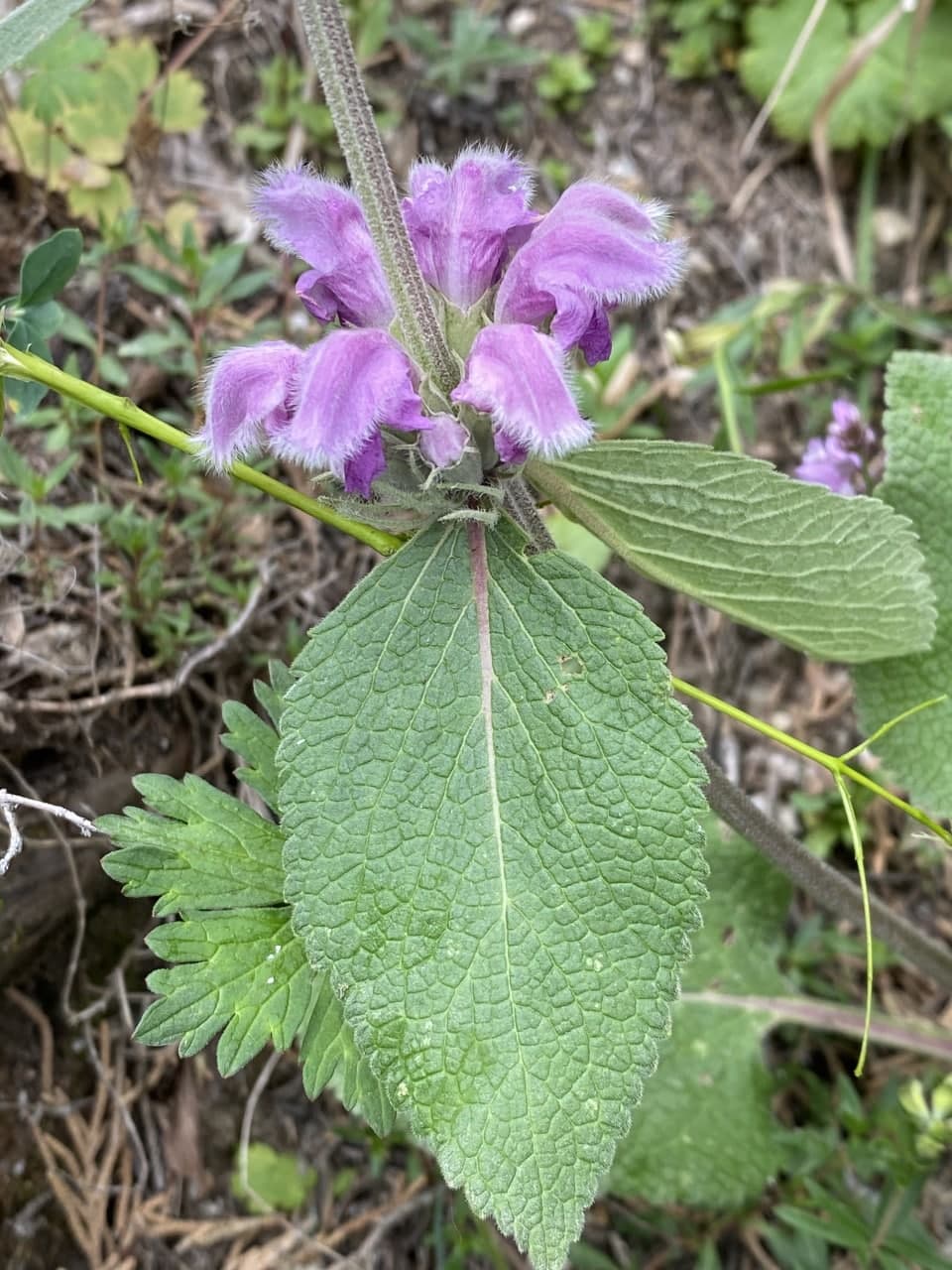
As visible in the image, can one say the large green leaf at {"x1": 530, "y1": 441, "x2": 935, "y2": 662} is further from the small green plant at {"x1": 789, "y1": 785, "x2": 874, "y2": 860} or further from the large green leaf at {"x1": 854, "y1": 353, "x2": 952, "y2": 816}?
the small green plant at {"x1": 789, "y1": 785, "x2": 874, "y2": 860}

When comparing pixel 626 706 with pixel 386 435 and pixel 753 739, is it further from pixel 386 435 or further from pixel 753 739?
pixel 753 739

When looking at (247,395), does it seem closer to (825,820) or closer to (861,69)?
(825,820)

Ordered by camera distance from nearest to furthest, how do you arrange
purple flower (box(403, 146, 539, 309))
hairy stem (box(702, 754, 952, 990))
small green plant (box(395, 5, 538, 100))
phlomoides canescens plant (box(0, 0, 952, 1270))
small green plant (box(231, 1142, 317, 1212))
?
phlomoides canescens plant (box(0, 0, 952, 1270))
purple flower (box(403, 146, 539, 309))
hairy stem (box(702, 754, 952, 990))
small green plant (box(231, 1142, 317, 1212))
small green plant (box(395, 5, 538, 100))

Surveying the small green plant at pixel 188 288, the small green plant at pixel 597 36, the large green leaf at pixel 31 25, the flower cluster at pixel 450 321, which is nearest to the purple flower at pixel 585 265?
the flower cluster at pixel 450 321

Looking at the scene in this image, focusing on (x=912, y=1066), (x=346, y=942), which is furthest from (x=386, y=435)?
(x=912, y=1066)

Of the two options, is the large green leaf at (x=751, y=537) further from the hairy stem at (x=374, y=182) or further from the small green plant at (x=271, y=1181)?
the small green plant at (x=271, y=1181)

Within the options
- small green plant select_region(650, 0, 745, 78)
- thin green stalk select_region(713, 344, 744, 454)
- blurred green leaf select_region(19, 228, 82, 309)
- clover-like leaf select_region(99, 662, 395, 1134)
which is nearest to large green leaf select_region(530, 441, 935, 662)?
clover-like leaf select_region(99, 662, 395, 1134)

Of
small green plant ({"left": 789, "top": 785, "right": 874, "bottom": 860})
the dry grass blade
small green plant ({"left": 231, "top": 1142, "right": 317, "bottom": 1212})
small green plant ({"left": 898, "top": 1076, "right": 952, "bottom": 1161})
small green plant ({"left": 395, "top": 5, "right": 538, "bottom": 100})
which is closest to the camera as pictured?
small green plant ({"left": 898, "top": 1076, "right": 952, "bottom": 1161})
